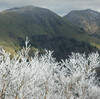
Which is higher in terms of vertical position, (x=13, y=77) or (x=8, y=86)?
(x=13, y=77)

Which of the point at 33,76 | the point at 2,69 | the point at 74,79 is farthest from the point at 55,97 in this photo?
the point at 2,69

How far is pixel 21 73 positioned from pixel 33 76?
915 mm

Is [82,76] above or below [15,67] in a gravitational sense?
below

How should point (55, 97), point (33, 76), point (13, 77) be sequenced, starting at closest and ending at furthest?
1. point (13, 77)
2. point (33, 76)
3. point (55, 97)

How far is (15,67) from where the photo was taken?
41.9 ft

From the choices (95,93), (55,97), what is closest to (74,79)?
(55,97)

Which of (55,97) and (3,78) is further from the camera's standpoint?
(55,97)

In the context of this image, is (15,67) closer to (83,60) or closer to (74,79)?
(74,79)

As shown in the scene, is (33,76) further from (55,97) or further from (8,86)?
(55,97)

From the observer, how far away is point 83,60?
64.0 ft

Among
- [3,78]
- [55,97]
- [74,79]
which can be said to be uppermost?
[3,78]

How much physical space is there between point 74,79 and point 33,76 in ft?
17.1

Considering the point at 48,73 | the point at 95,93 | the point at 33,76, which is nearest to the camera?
the point at 33,76

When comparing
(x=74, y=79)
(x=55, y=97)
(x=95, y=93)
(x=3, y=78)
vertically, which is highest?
(x=3, y=78)
